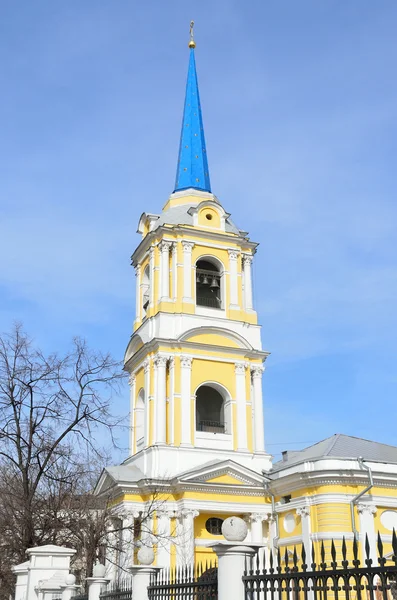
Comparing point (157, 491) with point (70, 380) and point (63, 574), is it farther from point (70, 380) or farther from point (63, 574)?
point (63, 574)

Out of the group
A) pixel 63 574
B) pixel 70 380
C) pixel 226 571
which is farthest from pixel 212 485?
pixel 226 571

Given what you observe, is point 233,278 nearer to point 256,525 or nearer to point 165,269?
point 165,269

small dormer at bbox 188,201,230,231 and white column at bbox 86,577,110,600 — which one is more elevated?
small dormer at bbox 188,201,230,231

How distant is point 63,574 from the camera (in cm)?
1347

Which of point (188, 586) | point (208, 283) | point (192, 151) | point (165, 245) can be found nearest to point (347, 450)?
point (208, 283)

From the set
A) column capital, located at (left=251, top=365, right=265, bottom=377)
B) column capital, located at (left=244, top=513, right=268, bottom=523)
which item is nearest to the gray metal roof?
column capital, located at (left=251, top=365, right=265, bottom=377)

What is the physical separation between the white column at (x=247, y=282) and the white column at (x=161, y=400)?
4.92m

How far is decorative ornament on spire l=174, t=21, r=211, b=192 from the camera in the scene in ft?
114

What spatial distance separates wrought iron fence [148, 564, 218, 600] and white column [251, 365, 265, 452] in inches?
742

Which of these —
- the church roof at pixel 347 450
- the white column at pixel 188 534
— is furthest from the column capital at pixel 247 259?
A: the white column at pixel 188 534

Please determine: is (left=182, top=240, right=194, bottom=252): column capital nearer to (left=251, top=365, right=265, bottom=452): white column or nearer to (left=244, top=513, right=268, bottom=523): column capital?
(left=251, top=365, right=265, bottom=452): white column

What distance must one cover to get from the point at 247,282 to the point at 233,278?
86 cm

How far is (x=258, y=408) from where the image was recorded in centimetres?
2939

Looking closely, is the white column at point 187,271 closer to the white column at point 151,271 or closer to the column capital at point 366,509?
the white column at point 151,271
